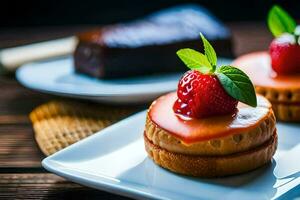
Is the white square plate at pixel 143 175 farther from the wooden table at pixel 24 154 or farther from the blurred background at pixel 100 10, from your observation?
the blurred background at pixel 100 10

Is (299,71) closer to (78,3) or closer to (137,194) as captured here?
(137,194)

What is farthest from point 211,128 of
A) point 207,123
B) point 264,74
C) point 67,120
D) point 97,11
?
point 97,11

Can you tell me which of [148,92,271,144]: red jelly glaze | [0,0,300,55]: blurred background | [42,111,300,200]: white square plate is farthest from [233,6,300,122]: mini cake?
[0,0,300,55]: blurred background

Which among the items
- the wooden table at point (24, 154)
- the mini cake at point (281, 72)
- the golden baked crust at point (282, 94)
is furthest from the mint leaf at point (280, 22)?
the wooden table at point (24, 154)

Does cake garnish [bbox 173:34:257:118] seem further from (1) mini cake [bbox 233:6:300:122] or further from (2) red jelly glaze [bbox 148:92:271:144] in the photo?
(1) mini cake [bbox 233:6:300:122]

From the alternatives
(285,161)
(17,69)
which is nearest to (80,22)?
(17,69)

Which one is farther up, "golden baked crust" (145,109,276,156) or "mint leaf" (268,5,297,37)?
"mint leaf" (268,5,297,37)

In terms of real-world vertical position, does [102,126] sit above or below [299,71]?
below

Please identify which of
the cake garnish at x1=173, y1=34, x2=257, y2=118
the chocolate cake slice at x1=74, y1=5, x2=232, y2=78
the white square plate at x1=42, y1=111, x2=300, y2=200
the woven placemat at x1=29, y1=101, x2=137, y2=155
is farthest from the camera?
the chocolate cake slice at x1=74, y1=5, x2=232, y2=78
